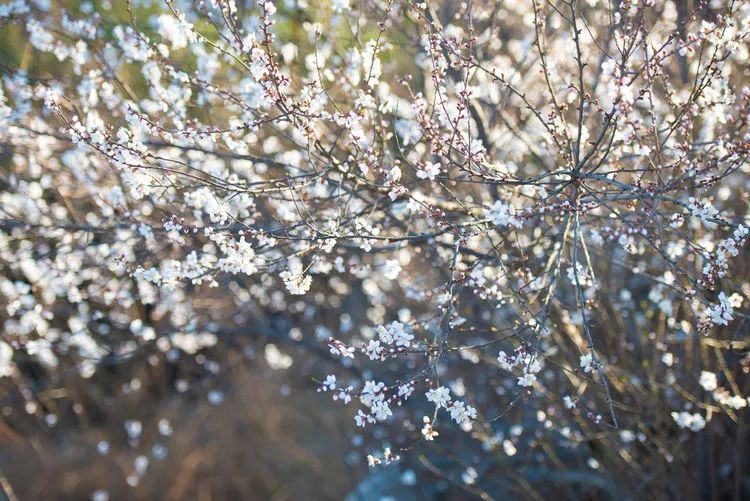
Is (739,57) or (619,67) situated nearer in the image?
(619,67)

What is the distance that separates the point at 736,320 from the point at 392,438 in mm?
3052

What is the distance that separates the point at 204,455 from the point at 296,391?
123 centimetres

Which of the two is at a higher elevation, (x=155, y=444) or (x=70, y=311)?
(x=70, y=311)

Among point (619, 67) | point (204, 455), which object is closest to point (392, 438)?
point (204, 455)

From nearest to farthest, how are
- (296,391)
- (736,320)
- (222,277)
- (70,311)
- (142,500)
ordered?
(736,320) → (222,277) → (70,311) → (142,500) → (296,391)

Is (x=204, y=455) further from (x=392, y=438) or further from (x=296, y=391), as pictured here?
(x=392, y=438)

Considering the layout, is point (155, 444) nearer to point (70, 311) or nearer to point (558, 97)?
point (70, 311)

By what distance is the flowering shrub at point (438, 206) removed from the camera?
3002 millimetres

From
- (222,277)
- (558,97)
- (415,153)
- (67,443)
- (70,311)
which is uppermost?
(558,97)

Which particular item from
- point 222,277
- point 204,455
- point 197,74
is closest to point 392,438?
point 222,277

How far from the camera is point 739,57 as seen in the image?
15.3 ft

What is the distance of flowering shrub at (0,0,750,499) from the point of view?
9.85 ft

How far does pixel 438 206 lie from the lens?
11.8ft

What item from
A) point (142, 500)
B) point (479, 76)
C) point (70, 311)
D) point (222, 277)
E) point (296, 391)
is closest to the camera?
point (479, 76)
